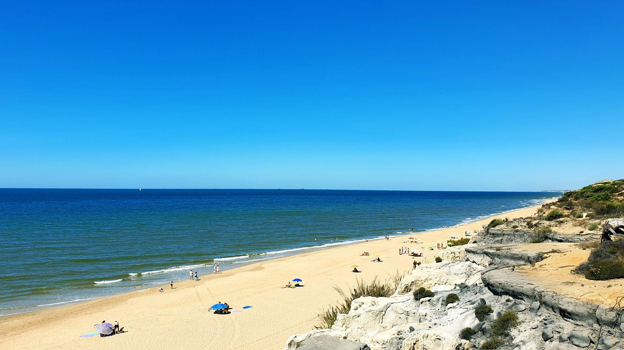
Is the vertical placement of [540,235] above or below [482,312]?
above

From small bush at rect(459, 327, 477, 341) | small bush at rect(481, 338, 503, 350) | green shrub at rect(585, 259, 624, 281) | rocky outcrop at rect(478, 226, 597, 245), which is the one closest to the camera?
small bush at rect(481, 338, 503, 350)

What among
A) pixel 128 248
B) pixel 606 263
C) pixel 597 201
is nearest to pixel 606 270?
pixel 606 263

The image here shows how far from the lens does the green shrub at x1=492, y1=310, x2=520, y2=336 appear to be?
8.05m

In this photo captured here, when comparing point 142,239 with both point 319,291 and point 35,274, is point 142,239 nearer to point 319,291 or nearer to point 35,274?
point 35,274

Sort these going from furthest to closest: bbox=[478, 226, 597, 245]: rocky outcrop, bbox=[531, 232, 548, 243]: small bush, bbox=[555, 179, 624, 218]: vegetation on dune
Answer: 1. bbox=[555, 179, 624, 218]: vegetation on dune
2. bbox=[531, 232, 548, 243]: small bush
3. bbox=[478, 226, 597, 245]: rocky outcrop

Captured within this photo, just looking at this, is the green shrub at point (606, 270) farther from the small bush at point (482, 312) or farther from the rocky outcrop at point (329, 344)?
the rocky outcrop at point (329, 344)

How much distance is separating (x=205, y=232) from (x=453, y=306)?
4580cm

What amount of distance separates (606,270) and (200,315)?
724 inches

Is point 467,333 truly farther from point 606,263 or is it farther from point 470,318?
point 606,263

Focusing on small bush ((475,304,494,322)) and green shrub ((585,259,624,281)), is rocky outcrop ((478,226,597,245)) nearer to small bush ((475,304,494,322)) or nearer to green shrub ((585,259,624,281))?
green shrub ((585,259,624,281))

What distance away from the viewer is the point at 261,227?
5734 centimetres

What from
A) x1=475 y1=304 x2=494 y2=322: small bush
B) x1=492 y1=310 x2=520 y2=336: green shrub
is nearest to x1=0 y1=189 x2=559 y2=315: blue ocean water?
x1=475 y1=304 x2=494 y2=322: small bush

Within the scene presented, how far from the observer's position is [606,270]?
27.4 feet

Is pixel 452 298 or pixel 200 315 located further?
pixel 200 315
